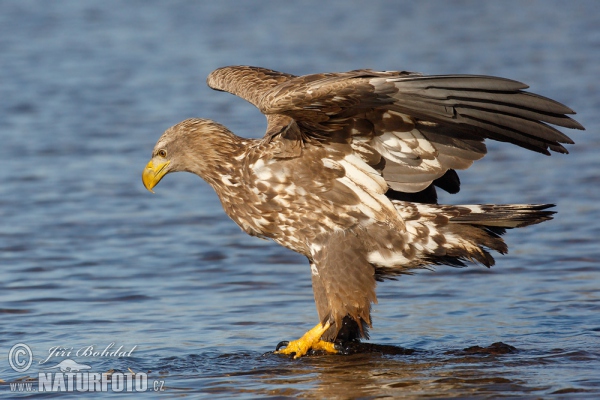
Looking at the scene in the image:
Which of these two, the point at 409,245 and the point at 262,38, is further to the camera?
the point at 262,38

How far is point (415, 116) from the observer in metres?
6.27

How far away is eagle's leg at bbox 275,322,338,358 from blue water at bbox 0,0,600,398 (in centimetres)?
9

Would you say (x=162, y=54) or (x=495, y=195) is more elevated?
(x=162, y=54)

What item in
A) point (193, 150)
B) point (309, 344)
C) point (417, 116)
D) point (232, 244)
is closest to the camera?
point (417, 116)

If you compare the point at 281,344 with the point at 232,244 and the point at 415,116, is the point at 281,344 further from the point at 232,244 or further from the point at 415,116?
the point at 232,244

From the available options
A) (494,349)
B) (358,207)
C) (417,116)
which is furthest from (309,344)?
(417,116)

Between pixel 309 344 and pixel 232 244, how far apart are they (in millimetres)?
2904

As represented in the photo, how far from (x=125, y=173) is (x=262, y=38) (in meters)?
7.48

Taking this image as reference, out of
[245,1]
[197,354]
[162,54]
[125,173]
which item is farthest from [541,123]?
[245,1]

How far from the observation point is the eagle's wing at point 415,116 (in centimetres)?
603

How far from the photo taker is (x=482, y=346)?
6.85 meters

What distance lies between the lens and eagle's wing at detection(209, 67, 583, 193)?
6031mm

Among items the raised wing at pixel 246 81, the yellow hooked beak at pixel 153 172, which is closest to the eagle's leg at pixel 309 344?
the yellow hooked beak at pixel 153 172

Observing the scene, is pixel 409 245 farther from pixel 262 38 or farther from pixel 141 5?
pixel 141 5
